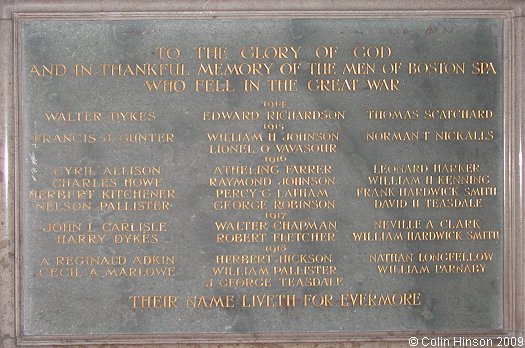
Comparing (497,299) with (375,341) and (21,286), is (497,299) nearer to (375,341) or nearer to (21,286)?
(375,341)

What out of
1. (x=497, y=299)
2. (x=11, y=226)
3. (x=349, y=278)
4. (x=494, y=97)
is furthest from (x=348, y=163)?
(x=11, y=226)

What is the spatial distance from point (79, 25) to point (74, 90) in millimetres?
487

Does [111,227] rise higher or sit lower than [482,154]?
lower

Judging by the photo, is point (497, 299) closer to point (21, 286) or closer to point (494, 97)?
point (494, 97)

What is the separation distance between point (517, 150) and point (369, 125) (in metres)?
1.10

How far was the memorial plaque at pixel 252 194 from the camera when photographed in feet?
10.7

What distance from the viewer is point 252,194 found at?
3.28 metres

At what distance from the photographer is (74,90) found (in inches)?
129

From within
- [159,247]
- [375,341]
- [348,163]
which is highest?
[348,163]

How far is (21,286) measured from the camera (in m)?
3.27

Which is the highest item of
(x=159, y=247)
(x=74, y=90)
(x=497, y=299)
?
(x=74, y=90)

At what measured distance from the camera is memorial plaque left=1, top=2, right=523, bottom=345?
10.7 feet

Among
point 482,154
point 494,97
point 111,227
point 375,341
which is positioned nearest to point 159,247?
point 111,227

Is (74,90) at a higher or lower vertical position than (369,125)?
higher
